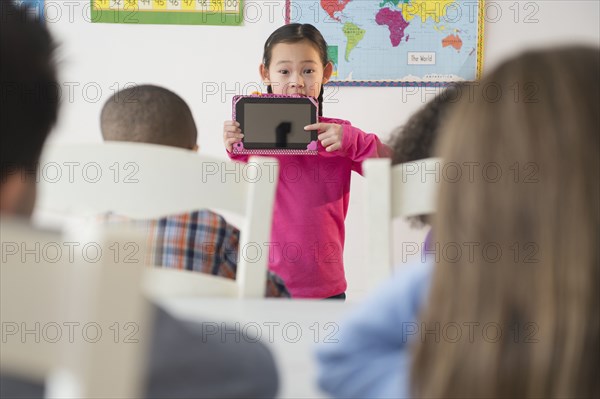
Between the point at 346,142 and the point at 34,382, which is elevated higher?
the point at 346,142

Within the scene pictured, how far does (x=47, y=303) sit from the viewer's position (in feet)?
0.76

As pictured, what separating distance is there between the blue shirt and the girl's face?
4.11 feet

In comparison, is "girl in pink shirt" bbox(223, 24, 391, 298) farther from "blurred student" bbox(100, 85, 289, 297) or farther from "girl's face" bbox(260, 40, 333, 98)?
"blurred student" bbox(100, 85, 289, 297)

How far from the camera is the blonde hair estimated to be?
0.37 meters

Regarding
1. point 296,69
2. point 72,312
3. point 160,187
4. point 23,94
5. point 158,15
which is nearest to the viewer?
point 72,312

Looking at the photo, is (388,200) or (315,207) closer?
(388,200)

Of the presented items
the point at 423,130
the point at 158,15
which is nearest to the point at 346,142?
the point at 423,130

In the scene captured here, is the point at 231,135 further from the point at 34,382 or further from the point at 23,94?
the point at 34,382

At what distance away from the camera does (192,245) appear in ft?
3.51

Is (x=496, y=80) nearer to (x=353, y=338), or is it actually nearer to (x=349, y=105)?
(x=353, y=338)

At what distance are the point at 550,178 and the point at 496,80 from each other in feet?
0.21

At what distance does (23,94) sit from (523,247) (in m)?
0.26

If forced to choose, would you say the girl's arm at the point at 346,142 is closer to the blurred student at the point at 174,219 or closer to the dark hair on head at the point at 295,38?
the dark hair on head at the point at 295,38

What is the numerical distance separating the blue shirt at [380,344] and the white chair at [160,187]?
384mm
